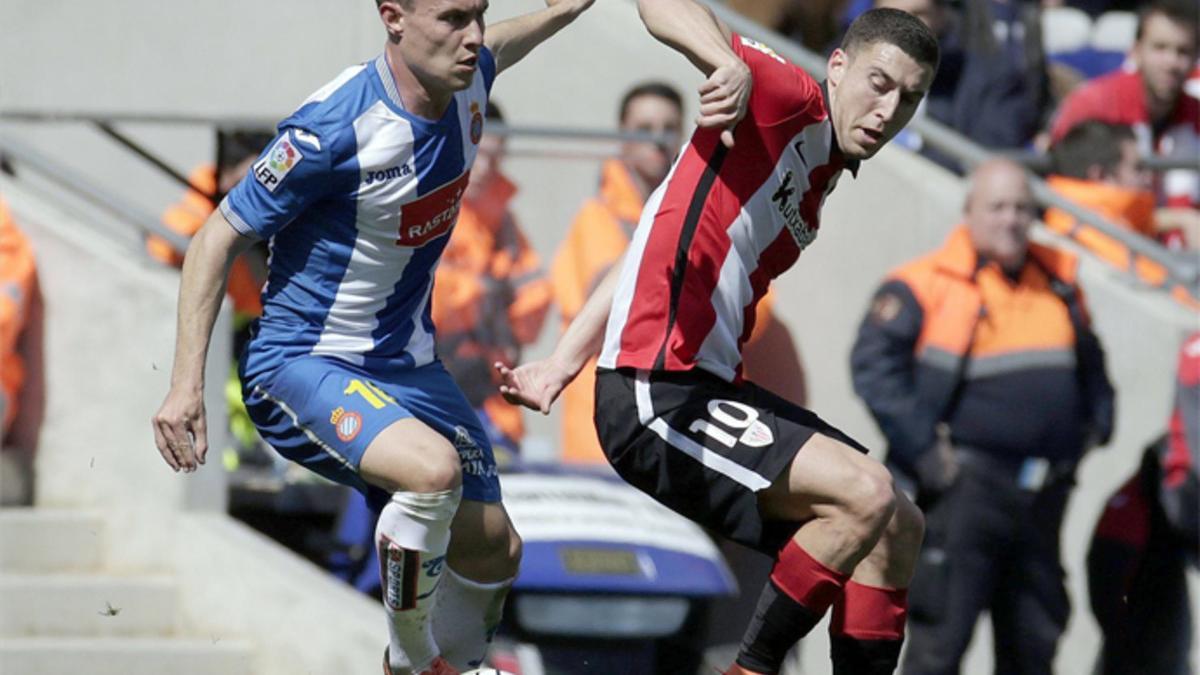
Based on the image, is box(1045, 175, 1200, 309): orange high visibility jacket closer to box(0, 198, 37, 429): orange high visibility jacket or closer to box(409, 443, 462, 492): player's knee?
box(0, 198, 37, 429): orange high visibility jacket

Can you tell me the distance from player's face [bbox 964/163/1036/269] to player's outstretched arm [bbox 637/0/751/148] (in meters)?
3.47

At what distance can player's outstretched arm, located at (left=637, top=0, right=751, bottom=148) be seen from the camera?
233 inches

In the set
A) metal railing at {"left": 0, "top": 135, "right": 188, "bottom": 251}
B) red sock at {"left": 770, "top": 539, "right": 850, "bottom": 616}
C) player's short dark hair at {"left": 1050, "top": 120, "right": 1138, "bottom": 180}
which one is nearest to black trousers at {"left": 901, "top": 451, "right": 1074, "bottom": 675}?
player's short dark hair at {"left": 1050, "top": 120, "right": 1138, "bottom": 180}

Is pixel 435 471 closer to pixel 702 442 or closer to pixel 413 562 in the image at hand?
pixel 413 562

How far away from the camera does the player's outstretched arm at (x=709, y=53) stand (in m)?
5.93

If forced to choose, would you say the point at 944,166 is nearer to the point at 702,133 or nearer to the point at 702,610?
the point at 702,610

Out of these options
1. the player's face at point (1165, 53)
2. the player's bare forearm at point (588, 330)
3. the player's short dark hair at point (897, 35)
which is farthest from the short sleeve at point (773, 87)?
the player's face at point (1165, 53)

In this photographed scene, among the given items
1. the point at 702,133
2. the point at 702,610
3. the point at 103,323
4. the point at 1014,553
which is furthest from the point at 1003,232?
the point at 103,323

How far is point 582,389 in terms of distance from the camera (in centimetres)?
963

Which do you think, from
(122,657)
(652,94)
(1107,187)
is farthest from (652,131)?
(122,657)

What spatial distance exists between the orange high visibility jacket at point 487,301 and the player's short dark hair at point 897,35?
334 centimetres

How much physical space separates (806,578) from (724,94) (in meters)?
1.42

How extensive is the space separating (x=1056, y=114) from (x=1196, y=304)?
4.92 ft

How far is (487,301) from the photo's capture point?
31.3ft
